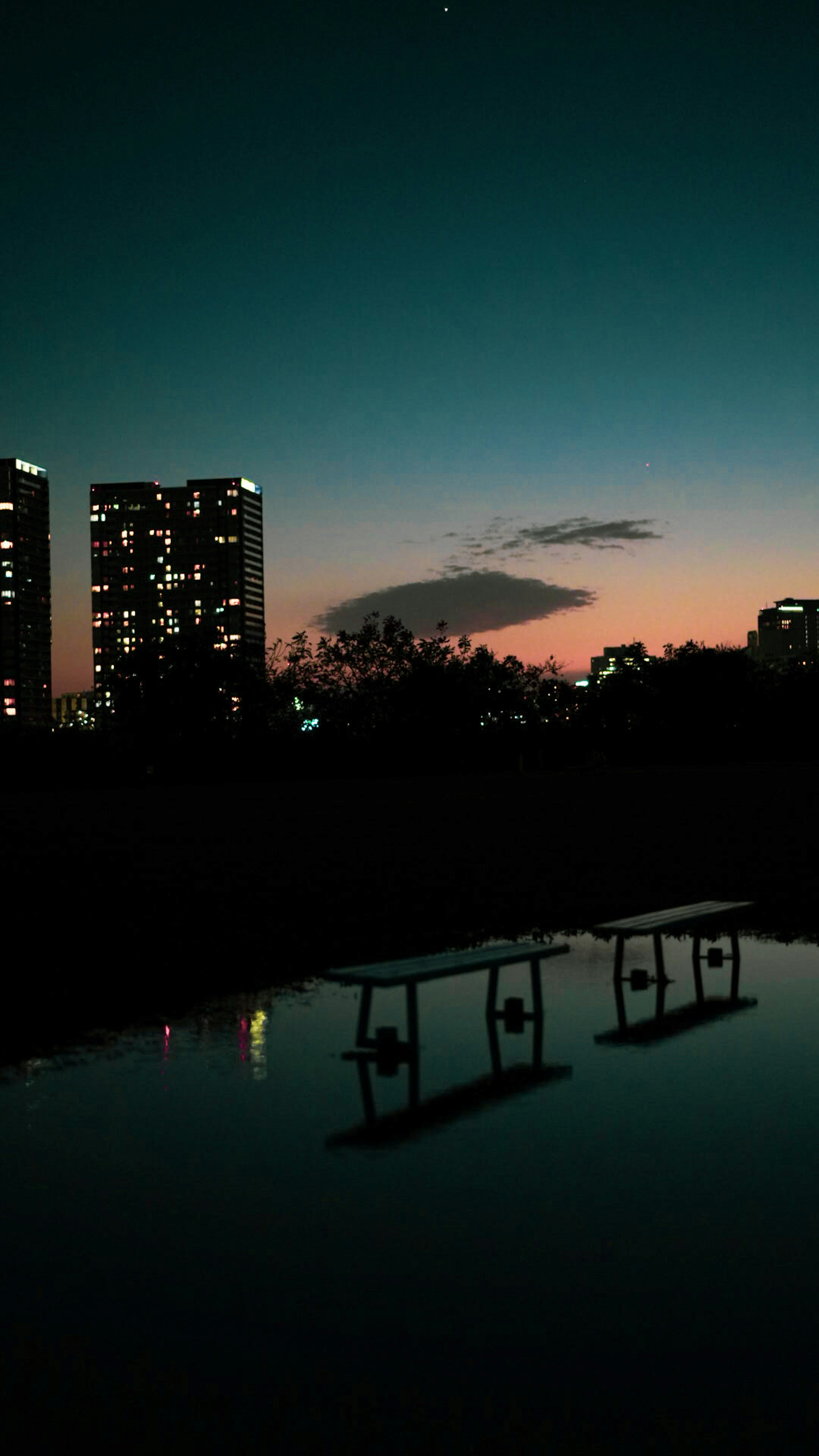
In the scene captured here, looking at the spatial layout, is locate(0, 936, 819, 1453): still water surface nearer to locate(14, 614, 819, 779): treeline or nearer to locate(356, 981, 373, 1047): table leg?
locate(356, 981, 373, 1047): table leg

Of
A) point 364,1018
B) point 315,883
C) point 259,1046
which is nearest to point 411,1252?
point 364,1018

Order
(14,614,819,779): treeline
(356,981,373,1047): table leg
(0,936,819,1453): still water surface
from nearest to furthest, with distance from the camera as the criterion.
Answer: (0,936,819,1453): still water surface
(356,981,373,1047): table leg
(14,614,819,779): treeline

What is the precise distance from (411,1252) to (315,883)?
11.7 meters

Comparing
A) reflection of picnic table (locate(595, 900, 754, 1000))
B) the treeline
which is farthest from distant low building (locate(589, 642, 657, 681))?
reflection of picnic table (locate(595, 900, 754, 1000))

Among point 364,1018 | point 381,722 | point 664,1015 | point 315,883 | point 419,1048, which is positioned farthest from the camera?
point 381,722

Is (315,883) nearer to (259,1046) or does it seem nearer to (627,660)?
(259,1046)

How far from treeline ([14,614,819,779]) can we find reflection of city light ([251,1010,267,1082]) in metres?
39.4

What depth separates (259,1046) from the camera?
7.79m

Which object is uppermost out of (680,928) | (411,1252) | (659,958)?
(680,928)

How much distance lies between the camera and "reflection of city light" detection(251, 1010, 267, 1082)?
23.5 feet

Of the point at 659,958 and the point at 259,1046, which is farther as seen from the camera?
the point at 659,958

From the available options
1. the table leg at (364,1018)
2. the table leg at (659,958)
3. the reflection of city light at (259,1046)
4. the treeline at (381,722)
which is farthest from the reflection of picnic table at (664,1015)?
the treeline at (381,722)

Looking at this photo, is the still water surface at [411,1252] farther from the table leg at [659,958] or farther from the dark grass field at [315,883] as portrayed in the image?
the dark grass field at [315,883]

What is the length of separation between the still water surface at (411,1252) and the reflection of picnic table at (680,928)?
59.0 inches
